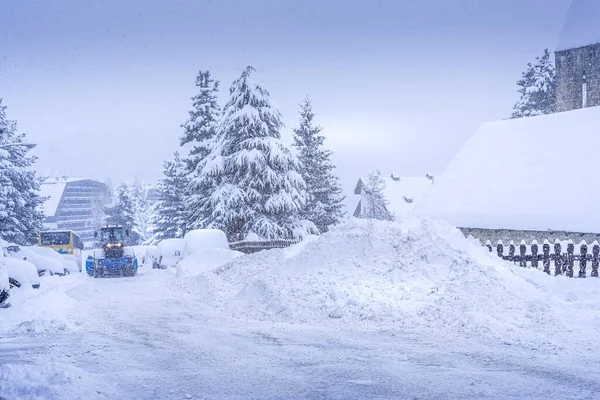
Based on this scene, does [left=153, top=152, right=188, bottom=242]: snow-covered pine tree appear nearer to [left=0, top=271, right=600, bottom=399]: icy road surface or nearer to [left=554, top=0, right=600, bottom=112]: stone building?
[left=554, top=0, right=600, bottom=112]: stone building

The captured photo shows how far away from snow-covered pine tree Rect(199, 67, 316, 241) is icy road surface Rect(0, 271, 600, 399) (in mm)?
21218

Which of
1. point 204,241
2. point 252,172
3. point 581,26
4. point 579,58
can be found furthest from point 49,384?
point 581,26

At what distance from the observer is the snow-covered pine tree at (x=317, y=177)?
40688 mm

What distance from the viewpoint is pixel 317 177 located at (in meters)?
41.4

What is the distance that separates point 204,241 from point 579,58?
2554cm

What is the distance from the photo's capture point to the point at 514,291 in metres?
11.6

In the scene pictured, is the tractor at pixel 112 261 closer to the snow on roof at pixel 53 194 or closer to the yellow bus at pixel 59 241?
the yellow bus at pixel 59 241

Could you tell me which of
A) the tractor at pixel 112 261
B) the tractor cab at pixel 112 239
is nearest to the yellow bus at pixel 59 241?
the tractor cab at pixel 112 239

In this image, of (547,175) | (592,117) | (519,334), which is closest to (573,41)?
(592,117)

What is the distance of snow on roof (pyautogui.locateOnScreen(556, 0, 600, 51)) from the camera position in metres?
35.2

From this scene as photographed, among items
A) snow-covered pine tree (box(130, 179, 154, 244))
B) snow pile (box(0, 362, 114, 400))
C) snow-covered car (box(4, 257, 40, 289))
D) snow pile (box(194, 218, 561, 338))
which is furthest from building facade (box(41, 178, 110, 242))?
snow pile (box(0, 362, 114, 400))

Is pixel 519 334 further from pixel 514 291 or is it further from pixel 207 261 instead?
pixel 207 261

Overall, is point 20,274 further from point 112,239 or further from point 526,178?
point 526,178

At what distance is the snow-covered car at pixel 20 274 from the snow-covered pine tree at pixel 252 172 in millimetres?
17723
